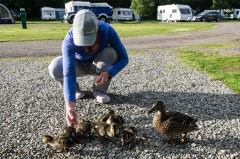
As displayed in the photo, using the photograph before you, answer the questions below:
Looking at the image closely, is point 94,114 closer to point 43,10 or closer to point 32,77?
point 32,77

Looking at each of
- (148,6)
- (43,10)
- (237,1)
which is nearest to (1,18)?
(43,10)

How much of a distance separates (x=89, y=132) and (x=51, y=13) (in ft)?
160

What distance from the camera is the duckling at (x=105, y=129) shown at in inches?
148

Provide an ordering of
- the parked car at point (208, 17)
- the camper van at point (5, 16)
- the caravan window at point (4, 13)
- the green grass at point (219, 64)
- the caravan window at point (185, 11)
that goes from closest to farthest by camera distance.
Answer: the green grass at point (219, 64)
the camper van at point (5, 16)
the caravan window at point (4, 13)
the parked car at point (208, 17)
the caravan window at point (185, 11)

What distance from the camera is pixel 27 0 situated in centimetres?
5156

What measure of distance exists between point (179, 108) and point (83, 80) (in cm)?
279

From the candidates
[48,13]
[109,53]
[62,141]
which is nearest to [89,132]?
[62,141]

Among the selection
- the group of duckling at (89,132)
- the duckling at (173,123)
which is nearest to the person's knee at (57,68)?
the group of duckling at (89,132)

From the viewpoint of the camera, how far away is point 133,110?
16.1 ft

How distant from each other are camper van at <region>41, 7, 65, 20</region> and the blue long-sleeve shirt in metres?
46.7

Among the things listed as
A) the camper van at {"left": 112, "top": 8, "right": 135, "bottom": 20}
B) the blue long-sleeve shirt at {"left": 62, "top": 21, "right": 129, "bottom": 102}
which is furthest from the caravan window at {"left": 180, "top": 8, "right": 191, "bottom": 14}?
the blue long-sleeve shirt at {"left": 62, "top": 21, "right": 129, "bottom": 102}

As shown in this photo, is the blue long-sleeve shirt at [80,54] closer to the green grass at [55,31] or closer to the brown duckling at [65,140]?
the brown duckling at [65,140]

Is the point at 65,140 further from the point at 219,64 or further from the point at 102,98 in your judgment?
the point at 219,64

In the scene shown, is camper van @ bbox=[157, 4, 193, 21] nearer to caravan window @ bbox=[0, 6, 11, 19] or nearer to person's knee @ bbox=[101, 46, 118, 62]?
caravan window @ bbox=[0, 6, 11, 19]
